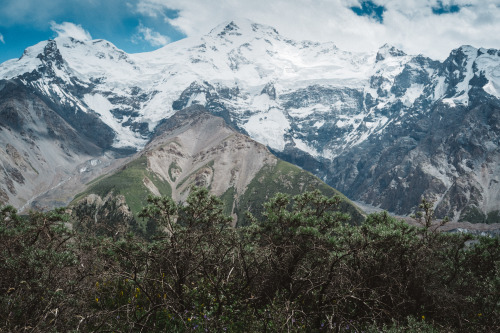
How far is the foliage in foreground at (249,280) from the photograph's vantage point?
948cm

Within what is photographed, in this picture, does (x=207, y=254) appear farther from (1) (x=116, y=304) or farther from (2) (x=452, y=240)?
(2) (x=452, y=240)

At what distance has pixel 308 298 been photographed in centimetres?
1341

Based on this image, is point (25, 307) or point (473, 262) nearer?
point (25, 307)

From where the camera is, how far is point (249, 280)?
426 inches

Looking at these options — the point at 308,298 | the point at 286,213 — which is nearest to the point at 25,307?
the point at 308,298

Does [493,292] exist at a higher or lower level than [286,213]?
lower

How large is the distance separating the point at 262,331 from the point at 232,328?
1086 mm

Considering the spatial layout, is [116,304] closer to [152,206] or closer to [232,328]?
[232,328]

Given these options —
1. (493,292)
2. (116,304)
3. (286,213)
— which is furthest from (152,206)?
(493,292)

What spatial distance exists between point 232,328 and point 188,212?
9342 millimetres

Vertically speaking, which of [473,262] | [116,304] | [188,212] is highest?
[188,212]

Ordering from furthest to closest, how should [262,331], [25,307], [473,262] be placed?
1. [473,262]
2. [262,331]
3. [25,307]

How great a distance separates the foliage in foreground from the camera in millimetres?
9477

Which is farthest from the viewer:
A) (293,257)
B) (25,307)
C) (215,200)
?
(215,200)
